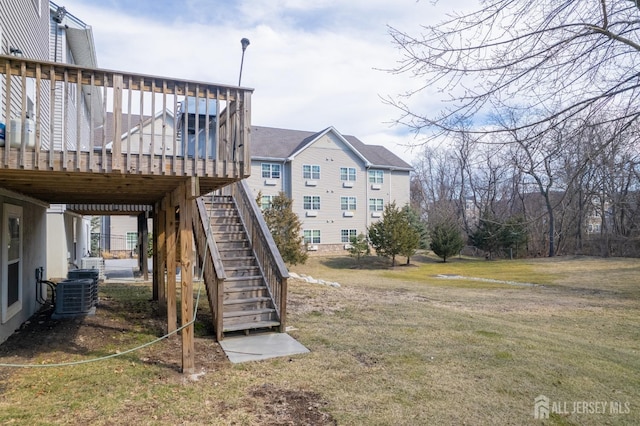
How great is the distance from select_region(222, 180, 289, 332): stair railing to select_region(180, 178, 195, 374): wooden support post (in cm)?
176

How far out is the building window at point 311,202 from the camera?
2564 cm

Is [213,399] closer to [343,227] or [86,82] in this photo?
[86,82]

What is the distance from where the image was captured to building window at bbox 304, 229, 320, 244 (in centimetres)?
2550

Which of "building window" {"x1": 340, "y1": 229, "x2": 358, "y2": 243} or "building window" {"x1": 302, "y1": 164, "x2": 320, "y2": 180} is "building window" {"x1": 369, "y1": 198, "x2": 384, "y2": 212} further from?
"building window" {"x1": 302, "y1": 164, "x2": 320, "y2": 180}

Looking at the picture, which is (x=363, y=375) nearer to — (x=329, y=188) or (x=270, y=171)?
(x=270, y=171)

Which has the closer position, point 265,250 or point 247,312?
point 247,312

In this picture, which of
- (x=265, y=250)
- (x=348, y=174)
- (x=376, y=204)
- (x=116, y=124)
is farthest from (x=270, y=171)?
(x=116, y=124)

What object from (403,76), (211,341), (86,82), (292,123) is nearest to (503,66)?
(403,76)

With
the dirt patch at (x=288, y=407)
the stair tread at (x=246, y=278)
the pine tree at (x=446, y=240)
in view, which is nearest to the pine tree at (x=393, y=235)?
the pine tree at (x=446, y=240)

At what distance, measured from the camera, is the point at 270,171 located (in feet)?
81.5

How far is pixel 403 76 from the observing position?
4293 millimetres

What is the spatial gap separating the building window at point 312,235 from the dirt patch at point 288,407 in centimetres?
2117

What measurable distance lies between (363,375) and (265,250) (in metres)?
3.02

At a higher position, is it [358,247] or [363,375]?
[358,247]
